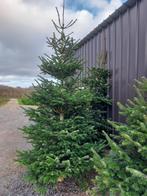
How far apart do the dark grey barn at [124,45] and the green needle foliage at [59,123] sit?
0.98m

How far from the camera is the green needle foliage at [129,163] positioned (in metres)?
2.81

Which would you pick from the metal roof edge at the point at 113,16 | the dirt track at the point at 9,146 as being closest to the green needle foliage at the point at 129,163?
the dirt track at the point at 9,146

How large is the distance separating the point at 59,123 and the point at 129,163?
5.60 ft

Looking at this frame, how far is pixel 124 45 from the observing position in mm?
5504

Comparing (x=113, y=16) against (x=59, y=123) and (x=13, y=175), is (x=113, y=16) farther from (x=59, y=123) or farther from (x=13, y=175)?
(x=13, y=175)

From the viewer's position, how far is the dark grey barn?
15.9 feet

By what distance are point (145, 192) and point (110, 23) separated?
4271mm

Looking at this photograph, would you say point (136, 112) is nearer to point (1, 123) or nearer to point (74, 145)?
point (74, 145)

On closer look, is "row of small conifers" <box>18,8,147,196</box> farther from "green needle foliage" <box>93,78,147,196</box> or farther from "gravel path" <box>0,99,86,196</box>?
"green needle foliage" <box>93,78,147,196</box>

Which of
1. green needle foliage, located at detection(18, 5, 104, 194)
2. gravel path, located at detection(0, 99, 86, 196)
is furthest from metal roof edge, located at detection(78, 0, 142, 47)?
gravel path, located at detection(0, 99, 86, 196)

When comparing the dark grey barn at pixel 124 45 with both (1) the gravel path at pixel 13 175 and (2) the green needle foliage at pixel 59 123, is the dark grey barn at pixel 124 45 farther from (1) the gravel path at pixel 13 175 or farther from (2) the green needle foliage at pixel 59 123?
(1) the gravel path at pixel 13 175

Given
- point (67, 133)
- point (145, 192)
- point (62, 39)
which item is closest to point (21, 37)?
point (62, 39)

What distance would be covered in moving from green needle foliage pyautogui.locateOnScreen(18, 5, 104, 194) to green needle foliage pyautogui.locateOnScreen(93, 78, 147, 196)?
1.08m

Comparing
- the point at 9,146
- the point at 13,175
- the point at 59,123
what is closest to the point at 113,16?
the point at 59,123
